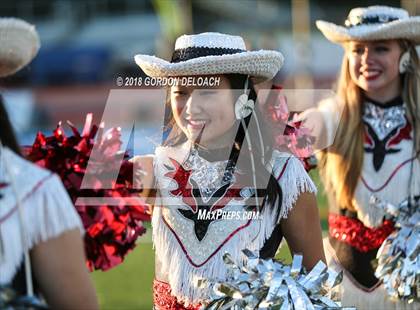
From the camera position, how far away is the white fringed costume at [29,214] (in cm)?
227

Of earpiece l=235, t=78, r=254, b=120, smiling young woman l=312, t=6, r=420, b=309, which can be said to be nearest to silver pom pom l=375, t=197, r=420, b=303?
smiling young woman l=312, t=6, r=420, b=309

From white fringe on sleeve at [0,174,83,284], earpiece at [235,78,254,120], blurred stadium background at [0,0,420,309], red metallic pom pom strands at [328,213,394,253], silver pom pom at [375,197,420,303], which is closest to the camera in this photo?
white fringe on sleeve at [0,174,83,284]

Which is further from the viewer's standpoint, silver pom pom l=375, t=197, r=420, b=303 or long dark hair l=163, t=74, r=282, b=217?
silver pom pom l=375, t=197, r=420, b=303

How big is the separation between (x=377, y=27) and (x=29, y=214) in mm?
2856

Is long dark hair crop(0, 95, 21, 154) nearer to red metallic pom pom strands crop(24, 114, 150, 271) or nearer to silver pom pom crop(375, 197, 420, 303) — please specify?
red metallic pom pom strands crop(24, 114, 150, 271)

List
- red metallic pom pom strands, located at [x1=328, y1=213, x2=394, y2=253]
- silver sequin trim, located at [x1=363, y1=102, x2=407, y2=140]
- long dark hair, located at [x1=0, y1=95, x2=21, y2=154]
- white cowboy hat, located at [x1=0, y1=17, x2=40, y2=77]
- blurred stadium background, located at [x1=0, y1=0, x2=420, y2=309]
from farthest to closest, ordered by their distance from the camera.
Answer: blurred stadium background, located at [x1=0, y1=0, x2=420, y2=309] → silver sequin trim, located at [x1=363, y1=102, x2=407, y2=140] → red metallic pom pom strands, located at [x1=328, y1=213, x2=394, y2=253] → white cowboy hat, located at [x1=0, y1=17, x2=40, y2=77] → long dark hair, located at [x1=0, y1=95, x2=21, y2=154]

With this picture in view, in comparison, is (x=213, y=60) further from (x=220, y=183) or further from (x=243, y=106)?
(x=220, y=183)

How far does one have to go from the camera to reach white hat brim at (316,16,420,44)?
4723 millimetres

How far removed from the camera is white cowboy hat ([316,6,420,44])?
15.5 ft

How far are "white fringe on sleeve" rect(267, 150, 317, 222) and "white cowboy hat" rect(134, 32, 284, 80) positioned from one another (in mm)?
342

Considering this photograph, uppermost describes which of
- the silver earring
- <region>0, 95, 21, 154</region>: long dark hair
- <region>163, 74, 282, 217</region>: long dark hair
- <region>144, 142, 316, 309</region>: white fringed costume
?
<region>0, 95, 21, 154</region>: long dark hair

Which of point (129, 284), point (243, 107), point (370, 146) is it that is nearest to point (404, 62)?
point (370, 146)

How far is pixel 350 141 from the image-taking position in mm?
4750

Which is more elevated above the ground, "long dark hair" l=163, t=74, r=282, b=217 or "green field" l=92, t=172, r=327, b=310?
"long dark hair" l=163, t=74, r=282, b=217
